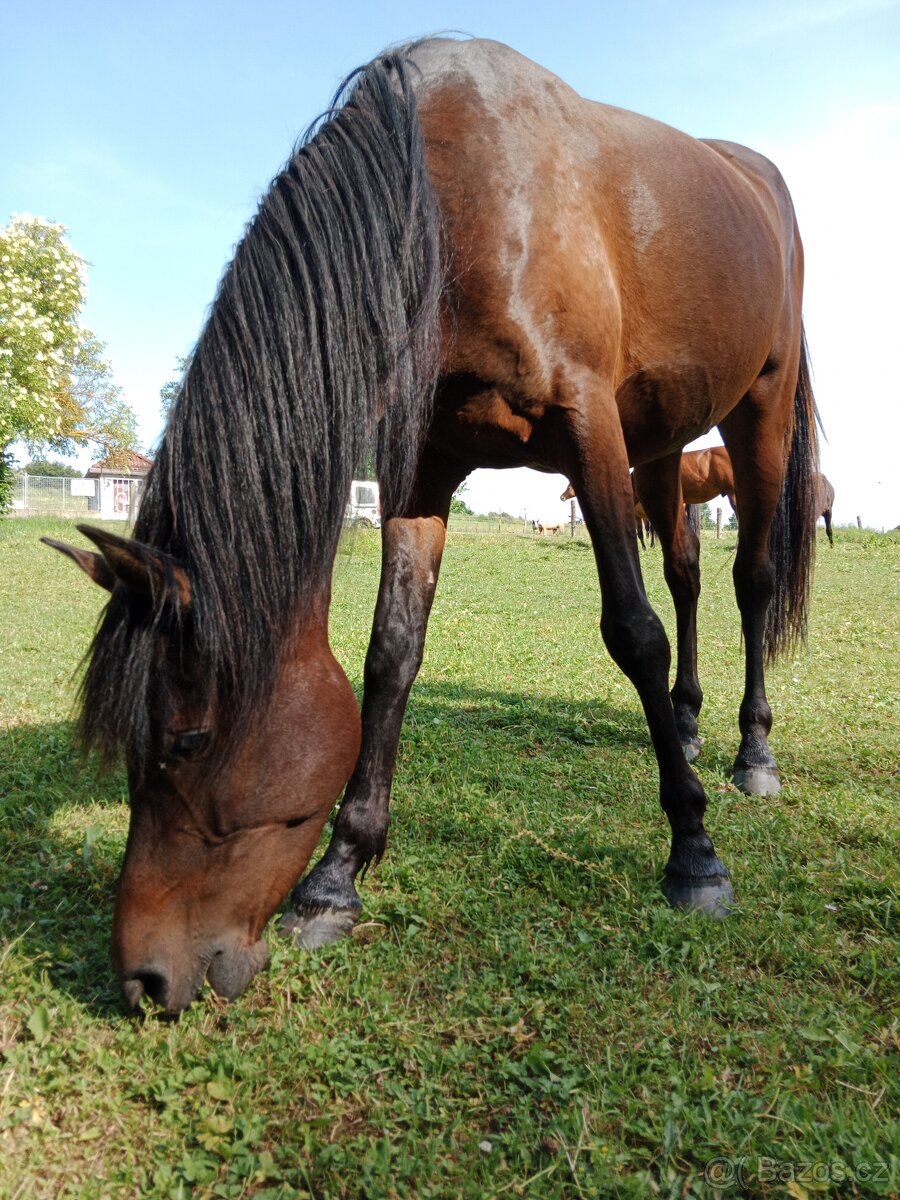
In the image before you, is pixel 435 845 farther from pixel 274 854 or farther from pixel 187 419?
pixel 187 419

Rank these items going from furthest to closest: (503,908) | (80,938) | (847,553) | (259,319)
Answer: (847,553) < (503,908) < (80,938) < (259,319)

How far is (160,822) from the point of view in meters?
2.01

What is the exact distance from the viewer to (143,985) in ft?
6.45

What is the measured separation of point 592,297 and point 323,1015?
2.18 m

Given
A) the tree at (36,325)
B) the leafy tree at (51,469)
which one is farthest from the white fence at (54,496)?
the leafy tree at (51,469)

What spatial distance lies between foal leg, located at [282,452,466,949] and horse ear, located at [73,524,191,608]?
3.54 ft

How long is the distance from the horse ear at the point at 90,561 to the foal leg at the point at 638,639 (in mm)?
1472

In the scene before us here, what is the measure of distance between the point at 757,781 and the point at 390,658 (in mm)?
2022

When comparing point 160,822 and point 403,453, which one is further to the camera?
point 403,453

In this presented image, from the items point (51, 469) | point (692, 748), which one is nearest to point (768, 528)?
point (692, 748)

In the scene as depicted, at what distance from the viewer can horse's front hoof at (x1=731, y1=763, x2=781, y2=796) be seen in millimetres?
4016

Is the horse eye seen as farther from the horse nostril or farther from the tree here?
the tree

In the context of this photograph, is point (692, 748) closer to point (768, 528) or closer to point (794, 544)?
point (768, 528)

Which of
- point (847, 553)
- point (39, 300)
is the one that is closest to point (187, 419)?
point (847, 553)
